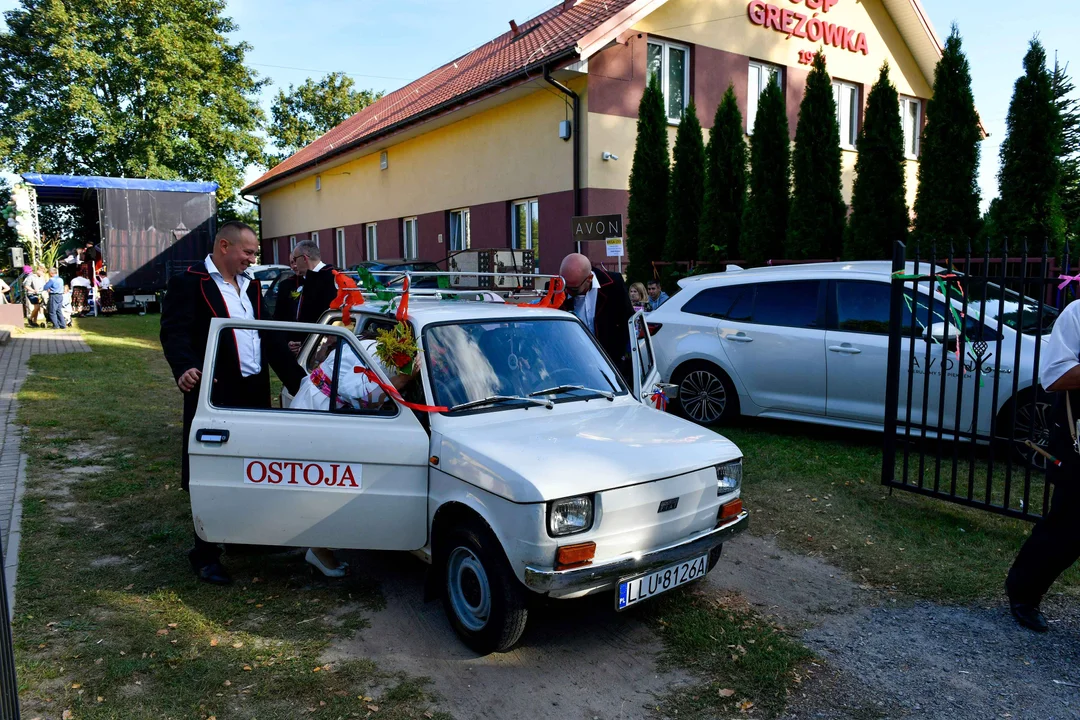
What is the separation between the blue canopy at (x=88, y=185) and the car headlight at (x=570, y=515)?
75.7 feet

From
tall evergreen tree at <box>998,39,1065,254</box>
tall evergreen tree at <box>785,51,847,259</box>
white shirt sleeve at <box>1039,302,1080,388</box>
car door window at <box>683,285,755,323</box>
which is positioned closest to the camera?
white shirt sleeve at <box>1039,302,1080,388</box>

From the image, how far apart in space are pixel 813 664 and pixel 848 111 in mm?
18607

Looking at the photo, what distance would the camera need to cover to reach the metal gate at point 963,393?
17.2ft

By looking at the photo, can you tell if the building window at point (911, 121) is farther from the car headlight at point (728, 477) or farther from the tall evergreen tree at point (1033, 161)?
the car headlight at point (728, 477)

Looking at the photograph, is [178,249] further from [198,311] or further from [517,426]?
[517,426]

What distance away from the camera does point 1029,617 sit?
387cm

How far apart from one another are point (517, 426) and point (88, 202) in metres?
24.9

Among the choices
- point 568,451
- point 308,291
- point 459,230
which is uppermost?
point 459,230

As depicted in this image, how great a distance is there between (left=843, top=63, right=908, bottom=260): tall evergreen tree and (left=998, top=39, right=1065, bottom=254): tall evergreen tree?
5.29 ft

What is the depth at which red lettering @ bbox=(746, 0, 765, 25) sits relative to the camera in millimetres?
16875

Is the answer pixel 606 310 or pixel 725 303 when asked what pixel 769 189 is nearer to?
pixel 725 303

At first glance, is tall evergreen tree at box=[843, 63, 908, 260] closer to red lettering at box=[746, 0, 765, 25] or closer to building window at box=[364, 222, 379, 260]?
red lettering at box=[746, 0, 765, 25]

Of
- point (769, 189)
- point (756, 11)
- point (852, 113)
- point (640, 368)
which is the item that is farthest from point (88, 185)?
point (640, 368)

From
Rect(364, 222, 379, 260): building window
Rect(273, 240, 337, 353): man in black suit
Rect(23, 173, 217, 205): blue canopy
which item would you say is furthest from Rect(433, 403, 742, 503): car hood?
Rect(23, 173, 217, 205): blue canopy
